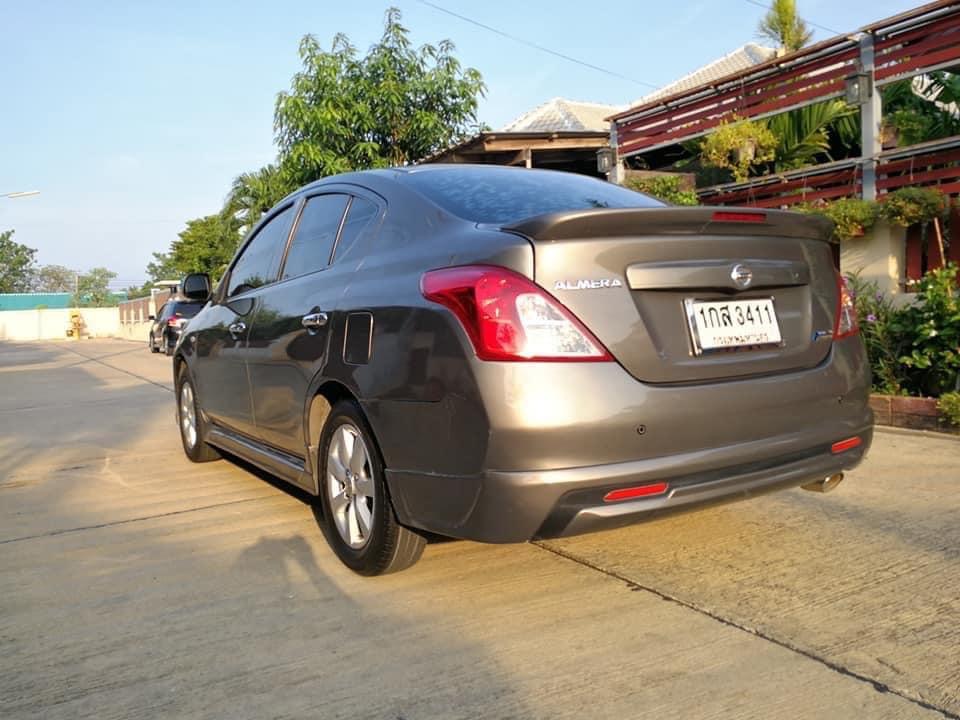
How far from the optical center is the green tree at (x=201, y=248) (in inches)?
1669

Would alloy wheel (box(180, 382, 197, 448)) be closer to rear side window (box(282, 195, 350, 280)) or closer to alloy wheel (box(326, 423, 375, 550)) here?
rear side window (box(282, 195, 350, 280))

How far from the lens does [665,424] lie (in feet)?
8.21

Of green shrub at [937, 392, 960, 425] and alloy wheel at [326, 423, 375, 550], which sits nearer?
alloy wheel at [326, 423, 375, 550]

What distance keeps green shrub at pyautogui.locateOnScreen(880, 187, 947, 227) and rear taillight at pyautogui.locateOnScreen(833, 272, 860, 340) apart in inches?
195

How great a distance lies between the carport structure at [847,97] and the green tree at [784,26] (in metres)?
5.92

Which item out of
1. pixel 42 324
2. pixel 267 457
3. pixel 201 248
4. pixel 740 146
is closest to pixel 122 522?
pixel 267 457

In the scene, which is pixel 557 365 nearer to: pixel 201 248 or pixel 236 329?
pixel 236 329

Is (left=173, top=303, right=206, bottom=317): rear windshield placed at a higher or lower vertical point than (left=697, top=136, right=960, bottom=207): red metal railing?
lower

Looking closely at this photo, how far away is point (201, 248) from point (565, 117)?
2891 cm

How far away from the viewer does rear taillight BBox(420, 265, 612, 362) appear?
95.3 inches

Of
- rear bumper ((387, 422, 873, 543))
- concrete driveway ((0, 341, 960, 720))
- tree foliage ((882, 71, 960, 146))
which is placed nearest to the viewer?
concrete driveway ((0, 341, 960, 720))

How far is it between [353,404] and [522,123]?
67.4 feet

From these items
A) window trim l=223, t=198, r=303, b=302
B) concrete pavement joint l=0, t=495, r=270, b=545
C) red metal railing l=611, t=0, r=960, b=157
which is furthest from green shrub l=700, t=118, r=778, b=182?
concrete pavement joint l=0, t=495, r=270, b=545

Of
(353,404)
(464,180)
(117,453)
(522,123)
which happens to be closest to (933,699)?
(353,404)
